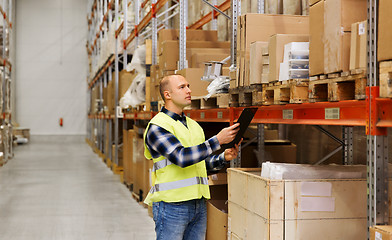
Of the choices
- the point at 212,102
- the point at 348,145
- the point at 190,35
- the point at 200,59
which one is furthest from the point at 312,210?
the point at 190,35

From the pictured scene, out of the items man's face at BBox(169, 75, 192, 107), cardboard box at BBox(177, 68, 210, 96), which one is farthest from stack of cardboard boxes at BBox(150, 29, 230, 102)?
man's face at BBox(169, 75, 192, 107)

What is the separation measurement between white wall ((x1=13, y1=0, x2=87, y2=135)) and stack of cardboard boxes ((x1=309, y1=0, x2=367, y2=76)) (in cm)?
2568

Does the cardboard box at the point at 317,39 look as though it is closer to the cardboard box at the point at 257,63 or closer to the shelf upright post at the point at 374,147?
the shelf upright post at the point at 374,147

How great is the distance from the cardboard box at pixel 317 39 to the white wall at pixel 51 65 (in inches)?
1008

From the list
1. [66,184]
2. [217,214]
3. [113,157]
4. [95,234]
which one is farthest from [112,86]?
[217,214]

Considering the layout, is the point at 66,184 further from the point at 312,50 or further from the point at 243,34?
the point at 312,50

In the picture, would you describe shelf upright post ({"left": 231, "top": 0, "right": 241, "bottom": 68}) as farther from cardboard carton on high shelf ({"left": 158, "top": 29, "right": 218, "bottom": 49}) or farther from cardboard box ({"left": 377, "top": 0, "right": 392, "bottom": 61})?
cardboard carton on high shelf ({"left": 158, "top": 29, "right": 218, "bottom": 49})

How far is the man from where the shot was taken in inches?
124

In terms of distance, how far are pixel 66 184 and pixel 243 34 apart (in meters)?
7.65

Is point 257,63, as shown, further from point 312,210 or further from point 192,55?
point 192,55

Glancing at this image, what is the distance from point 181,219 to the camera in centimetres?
324

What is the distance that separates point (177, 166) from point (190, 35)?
4239mm

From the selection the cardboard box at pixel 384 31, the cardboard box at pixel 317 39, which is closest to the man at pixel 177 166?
the cardboard box at pixel 317 39

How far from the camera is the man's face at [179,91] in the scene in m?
3.32
